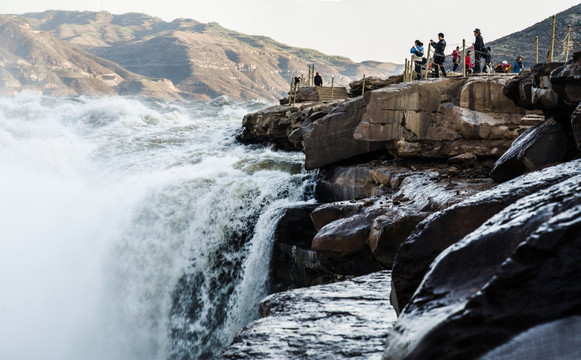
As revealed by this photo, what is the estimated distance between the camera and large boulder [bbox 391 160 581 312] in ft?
12.5

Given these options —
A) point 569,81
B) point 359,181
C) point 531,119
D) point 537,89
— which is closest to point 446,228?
point 569,81

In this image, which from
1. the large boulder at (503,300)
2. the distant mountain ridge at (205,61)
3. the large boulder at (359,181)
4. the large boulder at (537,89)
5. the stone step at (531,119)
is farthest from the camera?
the distant mountain ridge at (205,61)

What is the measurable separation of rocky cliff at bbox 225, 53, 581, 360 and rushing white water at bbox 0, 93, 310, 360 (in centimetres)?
134

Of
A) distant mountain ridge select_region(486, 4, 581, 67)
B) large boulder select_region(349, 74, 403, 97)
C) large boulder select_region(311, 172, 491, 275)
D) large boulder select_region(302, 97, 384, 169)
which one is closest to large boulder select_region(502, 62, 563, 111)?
large boulder select_region(311, 172, 491, 275)

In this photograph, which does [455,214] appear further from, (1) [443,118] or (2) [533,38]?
(2) [533,38]

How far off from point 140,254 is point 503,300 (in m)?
11.7

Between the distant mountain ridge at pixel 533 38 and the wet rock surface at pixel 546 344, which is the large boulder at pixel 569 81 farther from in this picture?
the distant mountain ridge at pixel 533 38

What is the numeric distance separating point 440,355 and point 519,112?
10758mm

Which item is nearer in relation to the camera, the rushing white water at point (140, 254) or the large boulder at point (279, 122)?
the rushing white water at point (140, 254)

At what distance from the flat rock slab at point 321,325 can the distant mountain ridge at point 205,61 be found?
101m

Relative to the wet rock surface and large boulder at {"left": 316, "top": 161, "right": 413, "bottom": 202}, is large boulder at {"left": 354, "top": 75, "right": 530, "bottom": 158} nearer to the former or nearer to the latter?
large boulder at {"left": 316, "top": 161, "right": 413, "bottom": 202}

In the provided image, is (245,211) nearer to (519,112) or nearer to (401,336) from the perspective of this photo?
(519,112)

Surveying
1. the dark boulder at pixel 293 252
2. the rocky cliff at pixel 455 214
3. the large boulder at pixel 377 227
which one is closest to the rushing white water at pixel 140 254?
the dark boulder at pixel 293 252

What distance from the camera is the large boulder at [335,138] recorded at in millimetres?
13125
